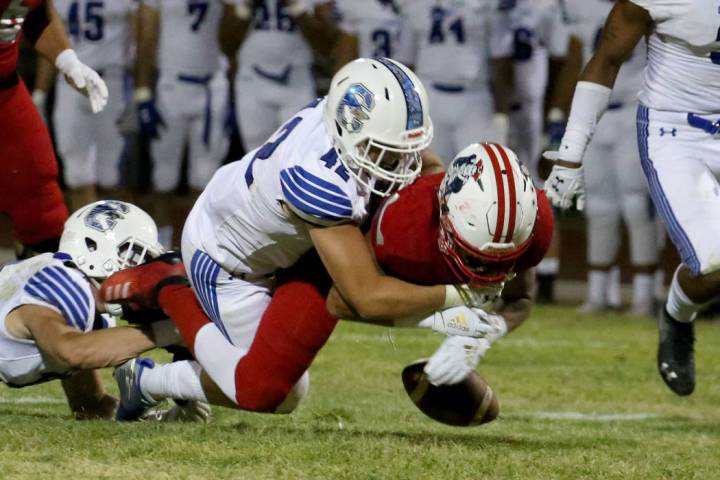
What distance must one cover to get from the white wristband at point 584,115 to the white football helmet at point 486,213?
1032mm

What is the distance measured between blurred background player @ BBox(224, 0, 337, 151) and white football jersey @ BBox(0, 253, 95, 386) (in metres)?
4.20

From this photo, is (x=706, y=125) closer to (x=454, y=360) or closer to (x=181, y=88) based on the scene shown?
(x=454, y=360)

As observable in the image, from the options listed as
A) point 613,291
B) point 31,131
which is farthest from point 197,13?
point 31,131

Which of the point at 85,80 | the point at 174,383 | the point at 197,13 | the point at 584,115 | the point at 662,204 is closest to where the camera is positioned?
the point at 174,383

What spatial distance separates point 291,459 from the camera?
335 cm

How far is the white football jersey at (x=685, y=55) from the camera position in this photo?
14.4 ft

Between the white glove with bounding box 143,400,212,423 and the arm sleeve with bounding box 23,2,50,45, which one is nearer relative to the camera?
the white glove with bounding box 143,400,212,423

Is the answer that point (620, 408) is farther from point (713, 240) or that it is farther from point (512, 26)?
point (512, 26)

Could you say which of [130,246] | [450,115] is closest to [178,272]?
[130,246]

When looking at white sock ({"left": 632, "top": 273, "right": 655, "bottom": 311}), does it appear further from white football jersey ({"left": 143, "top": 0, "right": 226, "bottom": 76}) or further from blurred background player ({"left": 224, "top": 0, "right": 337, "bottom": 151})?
white football jersey ({"left": 143, "top": 0, "right": 226, "bottom": 76})

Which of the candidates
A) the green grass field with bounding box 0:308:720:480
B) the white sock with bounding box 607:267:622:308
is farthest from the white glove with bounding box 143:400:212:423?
the white sock with bounding box 607:267:622:308

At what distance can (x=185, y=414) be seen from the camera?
4.10 m

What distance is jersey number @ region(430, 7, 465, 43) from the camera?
8008 millimetres

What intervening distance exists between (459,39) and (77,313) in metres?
4.46
